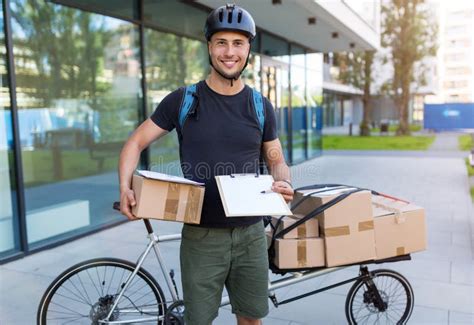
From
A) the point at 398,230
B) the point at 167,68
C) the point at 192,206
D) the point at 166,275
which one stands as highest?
the point at 167,68

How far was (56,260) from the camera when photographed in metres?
4.84

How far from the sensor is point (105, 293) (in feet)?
9.21

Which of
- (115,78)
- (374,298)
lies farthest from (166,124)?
(115,78)

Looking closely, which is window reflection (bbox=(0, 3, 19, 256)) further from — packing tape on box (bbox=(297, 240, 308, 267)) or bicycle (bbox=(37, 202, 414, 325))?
packing tape on box (bbox=(297, 240, 308, 267))

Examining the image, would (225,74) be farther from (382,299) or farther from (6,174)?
(6,174)

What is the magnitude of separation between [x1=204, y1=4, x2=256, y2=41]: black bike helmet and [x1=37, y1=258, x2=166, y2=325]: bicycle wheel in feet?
4.79

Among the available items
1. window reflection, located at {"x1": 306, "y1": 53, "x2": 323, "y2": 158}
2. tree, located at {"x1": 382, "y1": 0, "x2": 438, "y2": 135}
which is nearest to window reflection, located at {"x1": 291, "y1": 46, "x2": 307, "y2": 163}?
window reflection, located at {"x1": 306, "y1": 53, "x2": 323, "y2": 158}

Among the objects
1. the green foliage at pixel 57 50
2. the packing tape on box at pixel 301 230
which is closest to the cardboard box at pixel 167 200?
the packing tape on box at pixel 301 230

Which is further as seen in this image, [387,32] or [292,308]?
[387,32]

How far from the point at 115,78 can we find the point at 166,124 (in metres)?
6.37

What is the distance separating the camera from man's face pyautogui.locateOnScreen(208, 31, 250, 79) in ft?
6.48

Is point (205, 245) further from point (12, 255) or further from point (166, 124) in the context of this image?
point (12, 255)

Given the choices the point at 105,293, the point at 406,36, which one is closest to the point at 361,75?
the point at 406,36

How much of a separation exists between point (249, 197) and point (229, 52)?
2.17 ft
